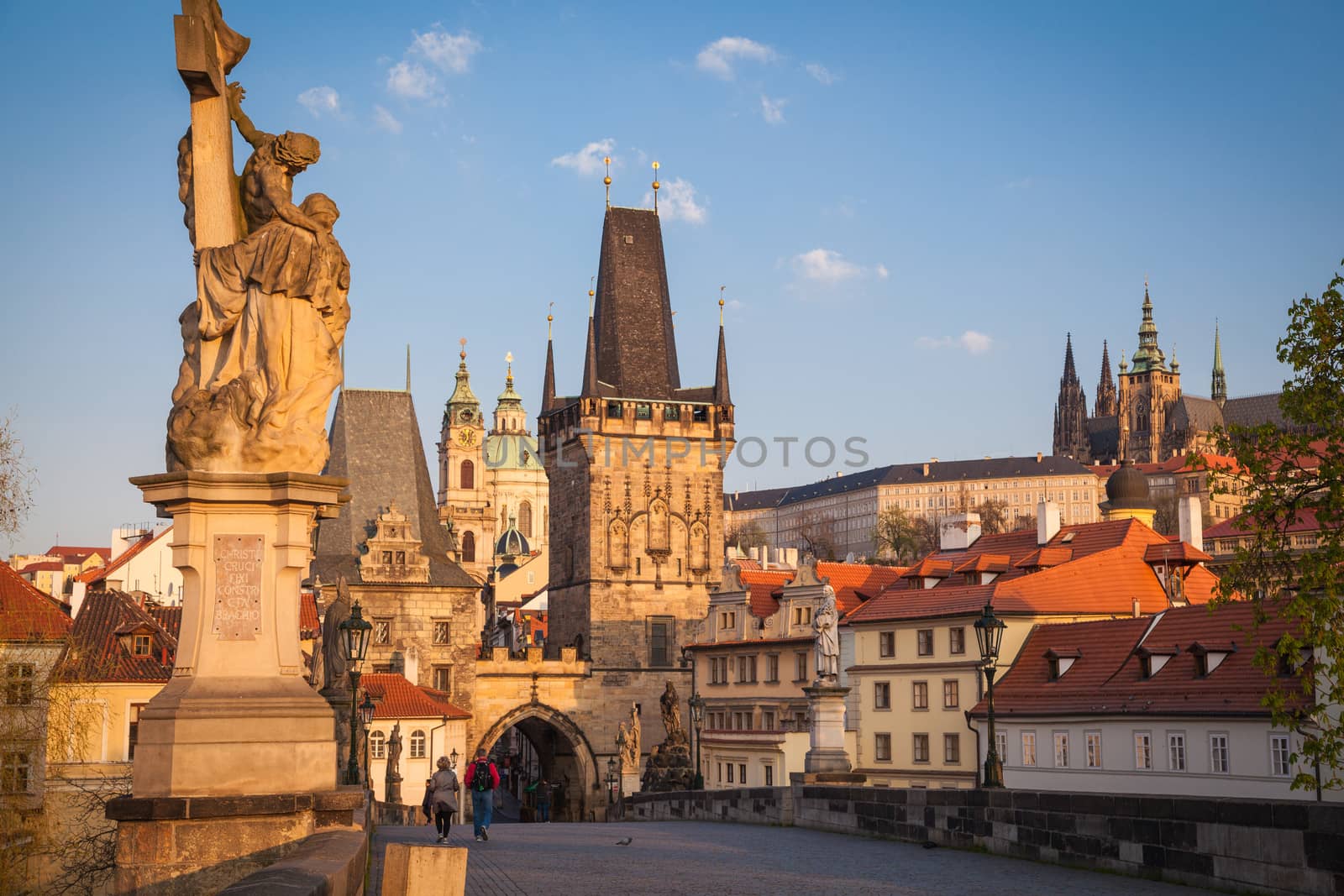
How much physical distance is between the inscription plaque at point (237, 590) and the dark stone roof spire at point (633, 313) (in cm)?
7144

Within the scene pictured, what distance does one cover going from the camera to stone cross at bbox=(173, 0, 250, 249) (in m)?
10.7

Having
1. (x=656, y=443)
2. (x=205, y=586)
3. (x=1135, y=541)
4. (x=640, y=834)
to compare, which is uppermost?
(x=656, y=443)

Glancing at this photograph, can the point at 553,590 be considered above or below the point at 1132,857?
above

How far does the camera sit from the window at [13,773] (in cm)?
2027

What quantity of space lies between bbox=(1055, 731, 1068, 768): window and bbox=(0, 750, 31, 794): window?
1007 inches

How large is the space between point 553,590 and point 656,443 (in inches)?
346

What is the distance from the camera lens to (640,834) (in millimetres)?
24109

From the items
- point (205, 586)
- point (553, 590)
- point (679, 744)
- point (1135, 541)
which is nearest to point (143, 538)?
point (553, 590)

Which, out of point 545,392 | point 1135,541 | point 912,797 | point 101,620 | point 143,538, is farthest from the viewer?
point 545,392

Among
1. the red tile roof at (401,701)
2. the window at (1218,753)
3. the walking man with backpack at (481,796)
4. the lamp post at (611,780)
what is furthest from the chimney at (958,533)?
the walking man with backpack at (481,796)

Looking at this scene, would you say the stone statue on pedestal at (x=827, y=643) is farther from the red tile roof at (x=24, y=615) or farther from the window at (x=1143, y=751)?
the red tile roof at (x=24, y=615)

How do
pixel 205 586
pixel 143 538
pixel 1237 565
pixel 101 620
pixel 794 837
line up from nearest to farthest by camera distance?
1. pixel 205 586
2. pixel 1237 565
3. pixel 794 837
4. pixel 101 620
5. pixel 143 538

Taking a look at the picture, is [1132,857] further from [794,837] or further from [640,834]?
[640,834]

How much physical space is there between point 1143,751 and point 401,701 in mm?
28438
